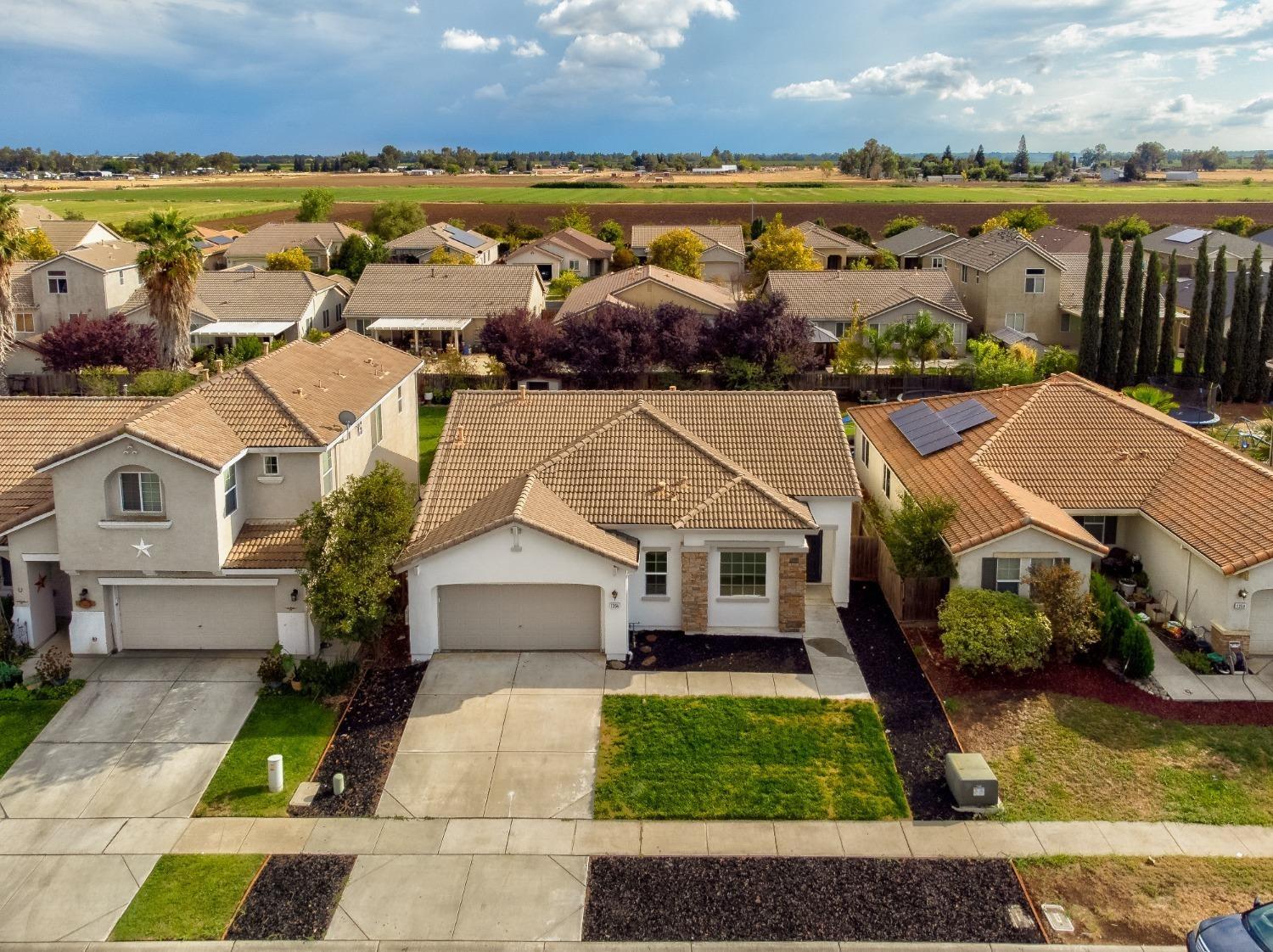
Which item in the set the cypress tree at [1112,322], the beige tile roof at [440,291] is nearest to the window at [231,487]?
the beige tile roof at [440,291]

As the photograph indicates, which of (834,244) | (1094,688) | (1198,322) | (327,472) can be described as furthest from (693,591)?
(834,244)

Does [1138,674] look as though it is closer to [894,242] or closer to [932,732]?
[932,732]

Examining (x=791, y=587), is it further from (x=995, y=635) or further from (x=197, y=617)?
(x=197, y=617)

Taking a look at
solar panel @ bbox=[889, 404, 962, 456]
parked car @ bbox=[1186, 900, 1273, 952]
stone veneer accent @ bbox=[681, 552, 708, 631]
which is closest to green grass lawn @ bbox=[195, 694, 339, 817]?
stone veneer accent @ bbox=[681, 552, 708, 631]

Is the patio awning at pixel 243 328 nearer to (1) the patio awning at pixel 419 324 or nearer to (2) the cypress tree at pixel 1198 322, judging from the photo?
(1) the patio awning at pixel 419 324

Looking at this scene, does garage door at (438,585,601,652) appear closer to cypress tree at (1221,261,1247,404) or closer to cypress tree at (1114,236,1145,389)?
cypress tree at (1114,236,1145,389)
